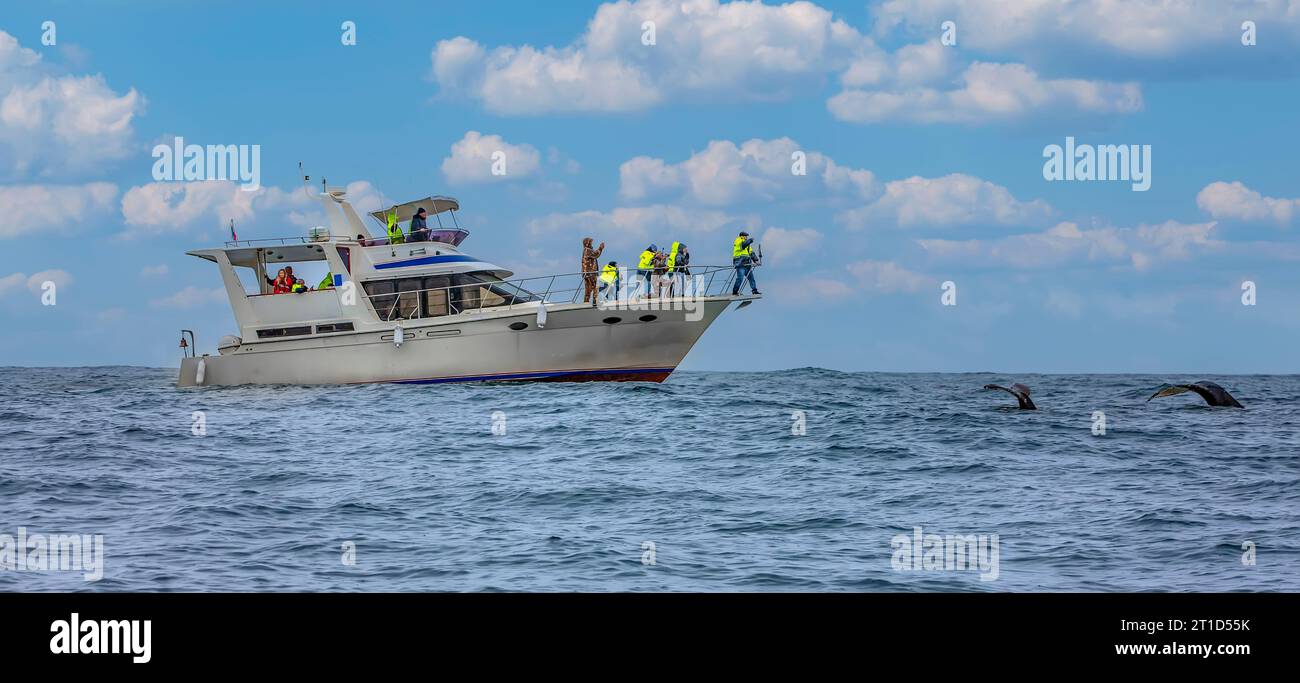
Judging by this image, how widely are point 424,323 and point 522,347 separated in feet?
→ 9.56

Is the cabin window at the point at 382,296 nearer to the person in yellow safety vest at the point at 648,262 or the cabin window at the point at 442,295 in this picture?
the cabin window at the point at 442,295

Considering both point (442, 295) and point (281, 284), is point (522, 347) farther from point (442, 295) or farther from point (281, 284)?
point (281, 284)

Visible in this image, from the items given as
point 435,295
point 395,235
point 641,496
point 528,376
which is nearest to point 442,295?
point 435,295

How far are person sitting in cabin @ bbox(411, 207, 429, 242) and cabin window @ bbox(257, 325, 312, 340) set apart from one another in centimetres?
409

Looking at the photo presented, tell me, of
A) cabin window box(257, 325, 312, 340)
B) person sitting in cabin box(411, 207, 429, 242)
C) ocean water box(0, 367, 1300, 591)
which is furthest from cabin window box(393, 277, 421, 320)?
ocean water box(0, 367, 1300, 591)

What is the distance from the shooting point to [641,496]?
45.8 ft

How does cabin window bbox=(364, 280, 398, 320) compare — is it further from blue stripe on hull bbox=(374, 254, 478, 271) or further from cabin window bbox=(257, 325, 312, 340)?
cabin window bbox=(257, 325, 312, 340)

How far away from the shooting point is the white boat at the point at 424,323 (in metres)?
30.9

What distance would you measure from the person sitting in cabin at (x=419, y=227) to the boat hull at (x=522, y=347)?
123 inches
